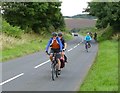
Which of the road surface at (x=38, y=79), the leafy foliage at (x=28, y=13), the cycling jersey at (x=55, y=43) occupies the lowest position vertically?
the leafy foliage at (x=28, y=13)

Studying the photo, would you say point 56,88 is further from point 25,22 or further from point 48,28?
point 48,28

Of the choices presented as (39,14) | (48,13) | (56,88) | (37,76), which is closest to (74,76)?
(37,76)

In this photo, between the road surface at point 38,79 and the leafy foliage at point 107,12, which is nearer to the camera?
the road surface at point 38,79

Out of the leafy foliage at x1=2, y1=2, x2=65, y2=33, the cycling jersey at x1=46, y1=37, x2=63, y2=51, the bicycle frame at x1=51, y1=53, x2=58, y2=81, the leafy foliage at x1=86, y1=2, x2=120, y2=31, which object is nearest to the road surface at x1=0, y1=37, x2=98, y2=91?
the bicycle frame at x1=51, y1=53, x2=58, y2=81

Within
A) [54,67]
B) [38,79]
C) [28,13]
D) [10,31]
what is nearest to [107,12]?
[28,13]

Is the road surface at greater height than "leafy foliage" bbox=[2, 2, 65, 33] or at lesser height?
greater

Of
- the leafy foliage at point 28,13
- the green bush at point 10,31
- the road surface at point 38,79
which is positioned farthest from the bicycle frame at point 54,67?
the leafy foliage at point 28,13

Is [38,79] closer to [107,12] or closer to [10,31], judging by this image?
[10,31]

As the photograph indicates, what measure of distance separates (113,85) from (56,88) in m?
1.92

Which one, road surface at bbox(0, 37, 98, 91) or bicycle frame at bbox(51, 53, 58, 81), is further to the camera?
bicycle frame at bbox(51, 53, 58, 81)

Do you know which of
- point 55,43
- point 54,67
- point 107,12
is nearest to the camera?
point 54,67

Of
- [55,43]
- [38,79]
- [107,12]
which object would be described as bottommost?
[107,12]

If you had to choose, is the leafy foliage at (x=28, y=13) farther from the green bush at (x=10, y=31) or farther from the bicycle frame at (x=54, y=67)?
the bicycle frame at (x=54, y=67)

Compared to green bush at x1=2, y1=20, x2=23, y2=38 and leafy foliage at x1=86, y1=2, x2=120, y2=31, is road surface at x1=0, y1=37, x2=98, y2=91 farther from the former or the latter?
leafy foliage at x1=86, y1=2, x2=120, y2=31
